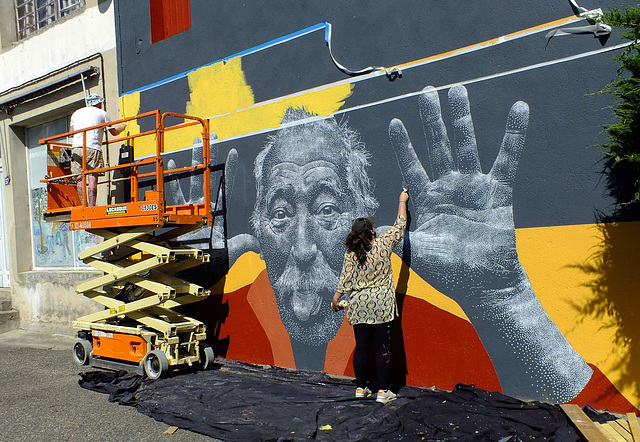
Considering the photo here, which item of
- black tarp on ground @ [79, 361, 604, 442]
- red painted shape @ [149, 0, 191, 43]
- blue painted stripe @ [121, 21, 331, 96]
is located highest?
red painted shape @ [149, 0, 191, 43]

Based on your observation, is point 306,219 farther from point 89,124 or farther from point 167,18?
point 167,18

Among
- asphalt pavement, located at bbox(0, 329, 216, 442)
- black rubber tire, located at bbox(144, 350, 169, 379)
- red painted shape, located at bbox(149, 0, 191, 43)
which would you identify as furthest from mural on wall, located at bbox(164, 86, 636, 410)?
red painted shape, located at bbox(149, 0, 191, 43)

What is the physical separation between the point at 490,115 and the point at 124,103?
582cm

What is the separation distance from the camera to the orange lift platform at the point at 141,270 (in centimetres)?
662

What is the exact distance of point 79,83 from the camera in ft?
31.9

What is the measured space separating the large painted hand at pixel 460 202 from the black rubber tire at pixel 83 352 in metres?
4.49

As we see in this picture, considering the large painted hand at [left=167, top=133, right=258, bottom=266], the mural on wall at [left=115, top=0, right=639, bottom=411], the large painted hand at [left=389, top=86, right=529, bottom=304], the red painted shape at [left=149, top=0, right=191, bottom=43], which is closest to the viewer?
the mural on wall at [left=115, top=0, right=639, bottom=411]

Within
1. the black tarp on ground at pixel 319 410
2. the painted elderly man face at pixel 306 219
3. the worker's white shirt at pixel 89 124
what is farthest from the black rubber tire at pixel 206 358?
the worker's white shirt at pixel 89 124

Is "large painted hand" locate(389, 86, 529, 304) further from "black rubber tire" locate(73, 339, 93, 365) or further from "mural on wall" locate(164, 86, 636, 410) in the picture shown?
"black rubber tire" locate(73, 339, 93, 365)

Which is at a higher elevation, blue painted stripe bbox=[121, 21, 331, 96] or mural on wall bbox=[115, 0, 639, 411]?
blue painted stripe bbox=[121, 21, 331, 96]

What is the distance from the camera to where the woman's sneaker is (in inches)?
207

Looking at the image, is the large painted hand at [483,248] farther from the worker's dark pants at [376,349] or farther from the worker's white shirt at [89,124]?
the worker's white shirt at [89,124]

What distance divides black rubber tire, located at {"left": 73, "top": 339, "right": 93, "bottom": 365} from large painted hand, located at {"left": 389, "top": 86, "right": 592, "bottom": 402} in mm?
4498

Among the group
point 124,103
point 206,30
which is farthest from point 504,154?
point 124,103
